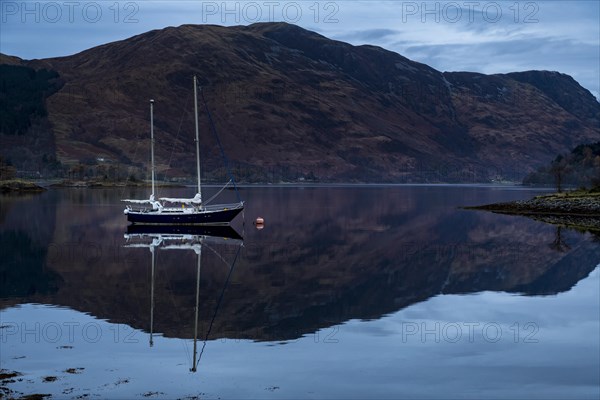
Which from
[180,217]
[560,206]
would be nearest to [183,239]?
[180,217]

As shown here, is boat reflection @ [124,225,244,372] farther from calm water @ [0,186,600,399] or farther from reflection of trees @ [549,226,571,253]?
reflection of trees @ [549,226,571,253]

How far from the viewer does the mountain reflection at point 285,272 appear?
107 feet

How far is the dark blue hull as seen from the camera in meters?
78.2

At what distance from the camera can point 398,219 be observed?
98.9 meters

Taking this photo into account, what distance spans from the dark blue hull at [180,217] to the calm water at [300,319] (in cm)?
1468

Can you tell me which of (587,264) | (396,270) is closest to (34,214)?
(396,270)

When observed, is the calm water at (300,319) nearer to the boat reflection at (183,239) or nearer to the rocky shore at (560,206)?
the boat reflection at (183,239)

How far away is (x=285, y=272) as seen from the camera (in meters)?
45.9

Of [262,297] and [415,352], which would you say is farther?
[262,297]

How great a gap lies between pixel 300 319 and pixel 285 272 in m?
14.5

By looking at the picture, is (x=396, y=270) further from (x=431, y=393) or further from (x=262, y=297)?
(x=431, y=393)

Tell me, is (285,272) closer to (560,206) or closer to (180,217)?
(180,217)

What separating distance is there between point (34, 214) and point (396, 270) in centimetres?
6472

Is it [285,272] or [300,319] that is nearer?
[300,319]
